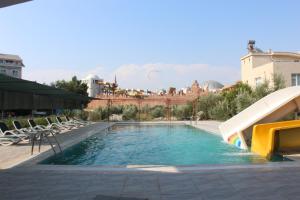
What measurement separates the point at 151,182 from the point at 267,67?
24.6 metres

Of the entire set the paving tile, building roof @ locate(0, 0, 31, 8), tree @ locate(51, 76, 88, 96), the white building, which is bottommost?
the paving tile

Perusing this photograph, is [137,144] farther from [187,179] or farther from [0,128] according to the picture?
[187,179]

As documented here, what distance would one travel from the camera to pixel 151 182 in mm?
6387

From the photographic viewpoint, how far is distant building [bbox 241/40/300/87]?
2766 cm

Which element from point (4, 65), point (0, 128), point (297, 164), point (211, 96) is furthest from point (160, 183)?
point (4, 65)

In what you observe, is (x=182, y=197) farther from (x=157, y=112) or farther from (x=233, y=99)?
(x=157, y=112)

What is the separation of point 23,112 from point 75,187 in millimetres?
25901

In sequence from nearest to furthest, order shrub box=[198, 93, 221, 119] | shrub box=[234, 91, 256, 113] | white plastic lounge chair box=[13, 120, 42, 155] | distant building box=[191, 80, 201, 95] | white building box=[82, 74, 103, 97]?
white plastic lounge chair box=[13, 120, 42, 155] < shrub box=[234, 91, 256, 113] < shrub box=[198, 93, 221, 119] < distant building box=[191, 80, 201, 95] < white building box=[82, 74, 103, 97]

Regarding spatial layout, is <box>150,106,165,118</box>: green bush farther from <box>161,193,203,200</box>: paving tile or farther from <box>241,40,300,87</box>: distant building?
<box>161,193,203,200</box>: paving tile

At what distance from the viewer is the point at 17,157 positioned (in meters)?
9.41

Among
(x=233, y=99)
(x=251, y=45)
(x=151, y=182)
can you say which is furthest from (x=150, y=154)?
(x=251, y=45)

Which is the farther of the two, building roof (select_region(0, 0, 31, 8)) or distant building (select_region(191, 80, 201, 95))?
distant building (select_region(191, 80, 201, 95))

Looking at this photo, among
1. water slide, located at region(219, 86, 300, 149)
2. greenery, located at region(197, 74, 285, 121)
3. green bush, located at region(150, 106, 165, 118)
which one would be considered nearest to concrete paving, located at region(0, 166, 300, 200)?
water slide, located at region(219, 86, 300, 149)

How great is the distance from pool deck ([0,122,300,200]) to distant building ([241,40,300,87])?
18.8 metres
